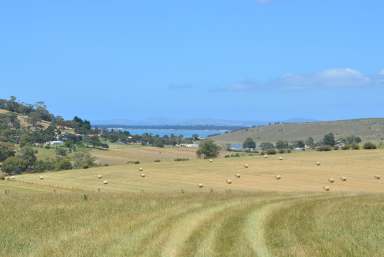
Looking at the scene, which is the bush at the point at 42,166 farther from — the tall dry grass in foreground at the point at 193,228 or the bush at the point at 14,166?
the tall dry grass in foreground at the point at 193,228

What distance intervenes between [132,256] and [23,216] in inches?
337

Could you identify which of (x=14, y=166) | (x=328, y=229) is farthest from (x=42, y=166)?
(x=328, y=229)

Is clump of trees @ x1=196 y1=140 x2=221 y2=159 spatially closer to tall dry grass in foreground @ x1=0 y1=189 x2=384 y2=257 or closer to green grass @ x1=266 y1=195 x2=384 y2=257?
tall dry grass in foreground @ x1=0 y1=189 x2=384 y2=257

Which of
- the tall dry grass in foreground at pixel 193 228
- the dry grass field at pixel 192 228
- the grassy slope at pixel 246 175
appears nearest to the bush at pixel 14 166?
the grassy slope at pixel 246 175

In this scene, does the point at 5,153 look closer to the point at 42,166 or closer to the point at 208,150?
the point at 42,166

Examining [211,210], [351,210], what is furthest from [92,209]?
[351,210]

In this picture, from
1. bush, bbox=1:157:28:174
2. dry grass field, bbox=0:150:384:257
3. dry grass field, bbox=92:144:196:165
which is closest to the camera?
dry grass field, bbox=0:150:384:257

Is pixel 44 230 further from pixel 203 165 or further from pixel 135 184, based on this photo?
pixel 203 165

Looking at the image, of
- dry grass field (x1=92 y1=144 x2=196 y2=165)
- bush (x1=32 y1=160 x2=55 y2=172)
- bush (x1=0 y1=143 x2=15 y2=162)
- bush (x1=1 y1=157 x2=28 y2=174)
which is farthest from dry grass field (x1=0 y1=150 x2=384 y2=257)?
bush (x1=0 y1=143 x2=15 y2=162)

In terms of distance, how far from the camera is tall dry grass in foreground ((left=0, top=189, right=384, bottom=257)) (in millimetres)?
15477

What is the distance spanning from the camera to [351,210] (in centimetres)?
2281

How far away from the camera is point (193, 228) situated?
18469 millimetres

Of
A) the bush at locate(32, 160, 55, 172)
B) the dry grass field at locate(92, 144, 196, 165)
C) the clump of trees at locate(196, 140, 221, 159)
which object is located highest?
the clump of trees at locate(196, 140, 221, 159)

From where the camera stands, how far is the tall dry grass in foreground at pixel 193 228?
15.5 meters
